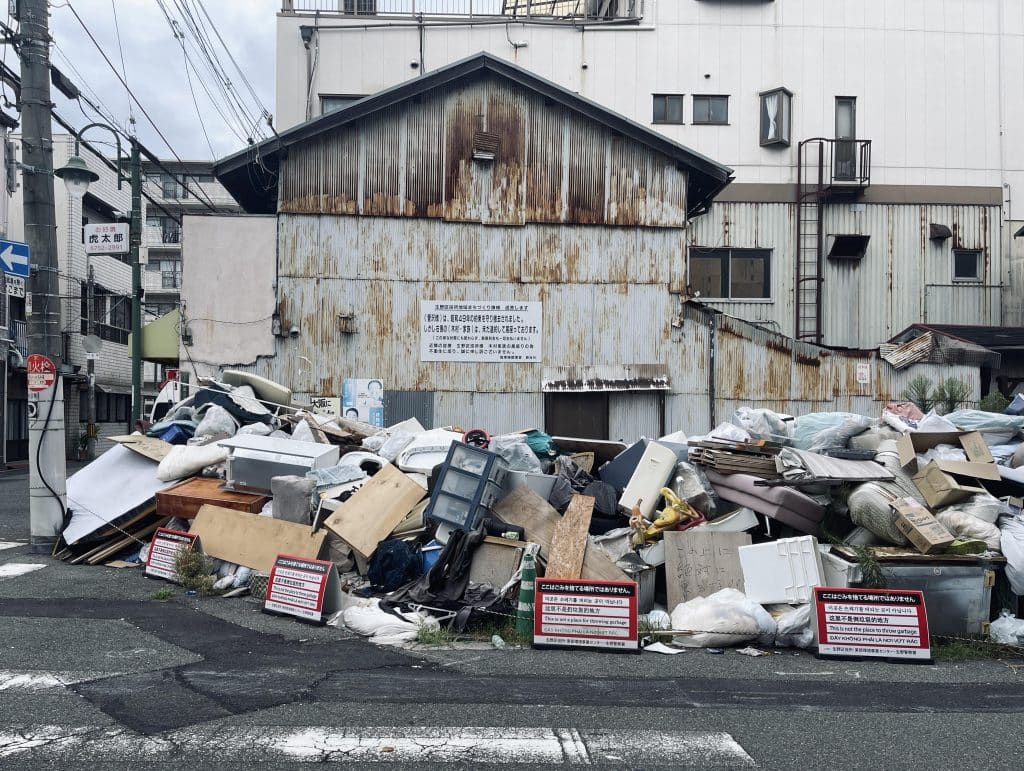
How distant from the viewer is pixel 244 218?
1541cm

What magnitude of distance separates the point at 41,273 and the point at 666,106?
1883 centimetres

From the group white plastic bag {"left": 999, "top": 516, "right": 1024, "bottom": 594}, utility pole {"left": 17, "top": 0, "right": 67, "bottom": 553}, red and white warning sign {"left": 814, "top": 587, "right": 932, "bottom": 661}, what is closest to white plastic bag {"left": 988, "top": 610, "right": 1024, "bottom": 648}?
white plastic bag {"left": 999, "top": 516, "right": 1024, "bottom": 594}

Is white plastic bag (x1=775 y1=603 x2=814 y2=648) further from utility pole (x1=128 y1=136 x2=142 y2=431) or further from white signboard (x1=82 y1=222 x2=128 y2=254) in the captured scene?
white signboard (x1=82 y1=222 x2=128 y2=254)

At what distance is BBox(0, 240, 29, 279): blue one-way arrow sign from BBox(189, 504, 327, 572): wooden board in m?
4.10

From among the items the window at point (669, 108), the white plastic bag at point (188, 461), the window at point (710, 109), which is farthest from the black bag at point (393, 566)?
the window at point (710, 109)

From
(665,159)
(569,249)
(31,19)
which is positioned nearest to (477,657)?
(31,19)

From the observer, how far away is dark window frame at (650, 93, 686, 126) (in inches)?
934

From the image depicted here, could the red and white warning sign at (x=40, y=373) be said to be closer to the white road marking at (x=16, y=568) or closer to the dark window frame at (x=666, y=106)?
the white road marking at (x=16, y=568)

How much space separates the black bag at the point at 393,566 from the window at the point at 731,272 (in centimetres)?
1631

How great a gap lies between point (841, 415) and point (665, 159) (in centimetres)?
792

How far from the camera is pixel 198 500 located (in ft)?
30.3

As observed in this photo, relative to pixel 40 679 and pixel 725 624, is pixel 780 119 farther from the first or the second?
pixel 40 679

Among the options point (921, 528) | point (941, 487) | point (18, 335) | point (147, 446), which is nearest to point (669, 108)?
point (941, 487)

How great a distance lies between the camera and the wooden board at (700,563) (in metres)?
7.39
